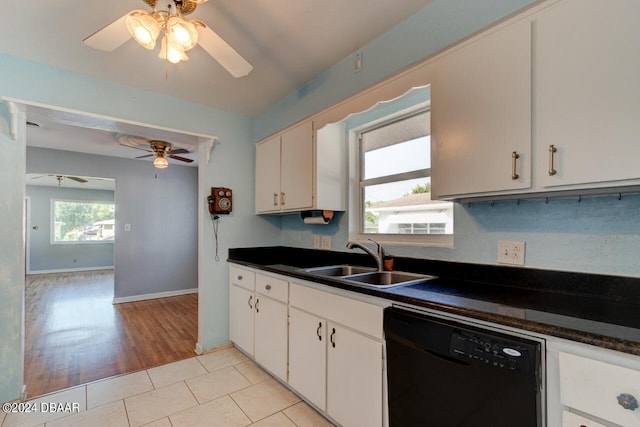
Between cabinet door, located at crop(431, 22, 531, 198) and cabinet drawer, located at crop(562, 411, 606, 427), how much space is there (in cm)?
78

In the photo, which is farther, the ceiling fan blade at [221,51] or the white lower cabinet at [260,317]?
the white lower cabinet at [260,317]

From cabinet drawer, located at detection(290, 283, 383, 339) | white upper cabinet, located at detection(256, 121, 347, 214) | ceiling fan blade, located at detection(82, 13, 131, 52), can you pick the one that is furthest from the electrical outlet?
ceiling fan blade, located at detection(82, 13, 131, 52)

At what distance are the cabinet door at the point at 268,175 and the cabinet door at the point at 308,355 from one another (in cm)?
114

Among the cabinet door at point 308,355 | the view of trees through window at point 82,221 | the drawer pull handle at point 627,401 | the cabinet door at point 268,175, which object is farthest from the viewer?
the view of trees through window at point 82,221

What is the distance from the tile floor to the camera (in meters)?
1.82

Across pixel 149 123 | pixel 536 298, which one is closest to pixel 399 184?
pixel 536 298

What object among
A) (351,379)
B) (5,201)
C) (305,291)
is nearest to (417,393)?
(351,379)

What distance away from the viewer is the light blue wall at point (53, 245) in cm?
734

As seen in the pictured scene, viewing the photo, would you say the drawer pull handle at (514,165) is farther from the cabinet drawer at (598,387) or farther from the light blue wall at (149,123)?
the light blue wall at (149,123)

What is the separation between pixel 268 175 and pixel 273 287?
1.13 meters

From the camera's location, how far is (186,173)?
5.41m

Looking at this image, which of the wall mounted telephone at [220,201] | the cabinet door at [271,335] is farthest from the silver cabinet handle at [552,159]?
the wall mounted telephone at [220,201]

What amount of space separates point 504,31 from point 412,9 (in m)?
0.59

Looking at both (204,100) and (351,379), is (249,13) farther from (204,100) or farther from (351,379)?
(351,379)
